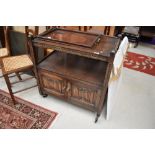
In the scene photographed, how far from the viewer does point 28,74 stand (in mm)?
2258

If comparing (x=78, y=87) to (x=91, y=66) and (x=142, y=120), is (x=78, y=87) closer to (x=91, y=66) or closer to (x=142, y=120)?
(x=91, y=66)

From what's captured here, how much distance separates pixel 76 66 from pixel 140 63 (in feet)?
5.32

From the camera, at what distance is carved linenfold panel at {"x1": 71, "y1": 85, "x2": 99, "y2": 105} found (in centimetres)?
139

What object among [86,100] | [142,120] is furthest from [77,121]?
[142,120]

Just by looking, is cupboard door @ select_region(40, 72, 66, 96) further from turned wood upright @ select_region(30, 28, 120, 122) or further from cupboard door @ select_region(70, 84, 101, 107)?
cupboard door @ select_region(70, 84, 101, 107)

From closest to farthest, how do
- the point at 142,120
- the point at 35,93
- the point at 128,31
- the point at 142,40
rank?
the point at 142,120, the point at 35,93, the point at 128,31, the point at 142,40

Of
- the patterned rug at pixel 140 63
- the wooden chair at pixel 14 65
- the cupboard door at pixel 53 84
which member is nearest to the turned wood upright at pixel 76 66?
the cupboard door at pixel 53 84

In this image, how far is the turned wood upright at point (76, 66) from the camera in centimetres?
123

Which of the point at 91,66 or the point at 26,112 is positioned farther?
the point at 26,112

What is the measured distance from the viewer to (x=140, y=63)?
8.61 ft

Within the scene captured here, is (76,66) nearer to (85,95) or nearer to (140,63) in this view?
(85,95)

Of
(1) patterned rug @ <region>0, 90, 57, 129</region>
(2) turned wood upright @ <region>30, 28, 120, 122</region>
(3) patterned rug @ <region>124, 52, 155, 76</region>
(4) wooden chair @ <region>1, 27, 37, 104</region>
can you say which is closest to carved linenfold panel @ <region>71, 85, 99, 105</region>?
(2) turned wood upright @ <region>30, 28, 120, 122</region>
